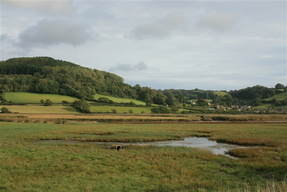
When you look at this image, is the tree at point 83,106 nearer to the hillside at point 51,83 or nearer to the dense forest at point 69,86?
the dense forest at point 69,86

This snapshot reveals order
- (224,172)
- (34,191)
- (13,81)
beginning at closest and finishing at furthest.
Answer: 1. (34,191)
2. (224,172)
3. (13,81)

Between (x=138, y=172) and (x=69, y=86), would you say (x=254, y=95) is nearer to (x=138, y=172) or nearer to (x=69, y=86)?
(x=69, y=86)

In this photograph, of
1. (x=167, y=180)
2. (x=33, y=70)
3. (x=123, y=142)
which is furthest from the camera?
(x=33, y=70)

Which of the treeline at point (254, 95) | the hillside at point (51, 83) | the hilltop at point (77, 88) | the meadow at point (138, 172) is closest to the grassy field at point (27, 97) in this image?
the hilltop at point (77, 88)

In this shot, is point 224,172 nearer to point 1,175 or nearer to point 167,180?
point 167,180

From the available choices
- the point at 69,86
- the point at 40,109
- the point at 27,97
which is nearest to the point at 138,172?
the point at 40,109

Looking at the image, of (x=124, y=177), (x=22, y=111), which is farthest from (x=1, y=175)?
(x=22, y=111)

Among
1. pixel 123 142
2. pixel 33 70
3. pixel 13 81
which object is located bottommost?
pixel 123 142

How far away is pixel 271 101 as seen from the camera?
5714 inches

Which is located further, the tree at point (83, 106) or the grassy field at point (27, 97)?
the grassy field at point (27, 97)

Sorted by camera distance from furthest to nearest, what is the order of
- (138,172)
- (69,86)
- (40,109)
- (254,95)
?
(254,95)
(69,86)
(40,109)
(138,172)

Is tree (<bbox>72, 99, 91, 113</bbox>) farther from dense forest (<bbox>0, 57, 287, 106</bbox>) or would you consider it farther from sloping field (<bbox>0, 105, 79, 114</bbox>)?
dense forest (<bbox>0, 57, 287, 106</bbox>)

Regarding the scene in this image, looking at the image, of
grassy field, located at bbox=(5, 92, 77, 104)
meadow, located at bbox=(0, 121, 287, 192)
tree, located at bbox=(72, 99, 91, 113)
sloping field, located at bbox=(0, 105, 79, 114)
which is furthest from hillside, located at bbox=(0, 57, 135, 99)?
meadow, located at bbox=(0, 121, 287, 192)

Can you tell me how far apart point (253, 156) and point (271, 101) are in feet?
474
